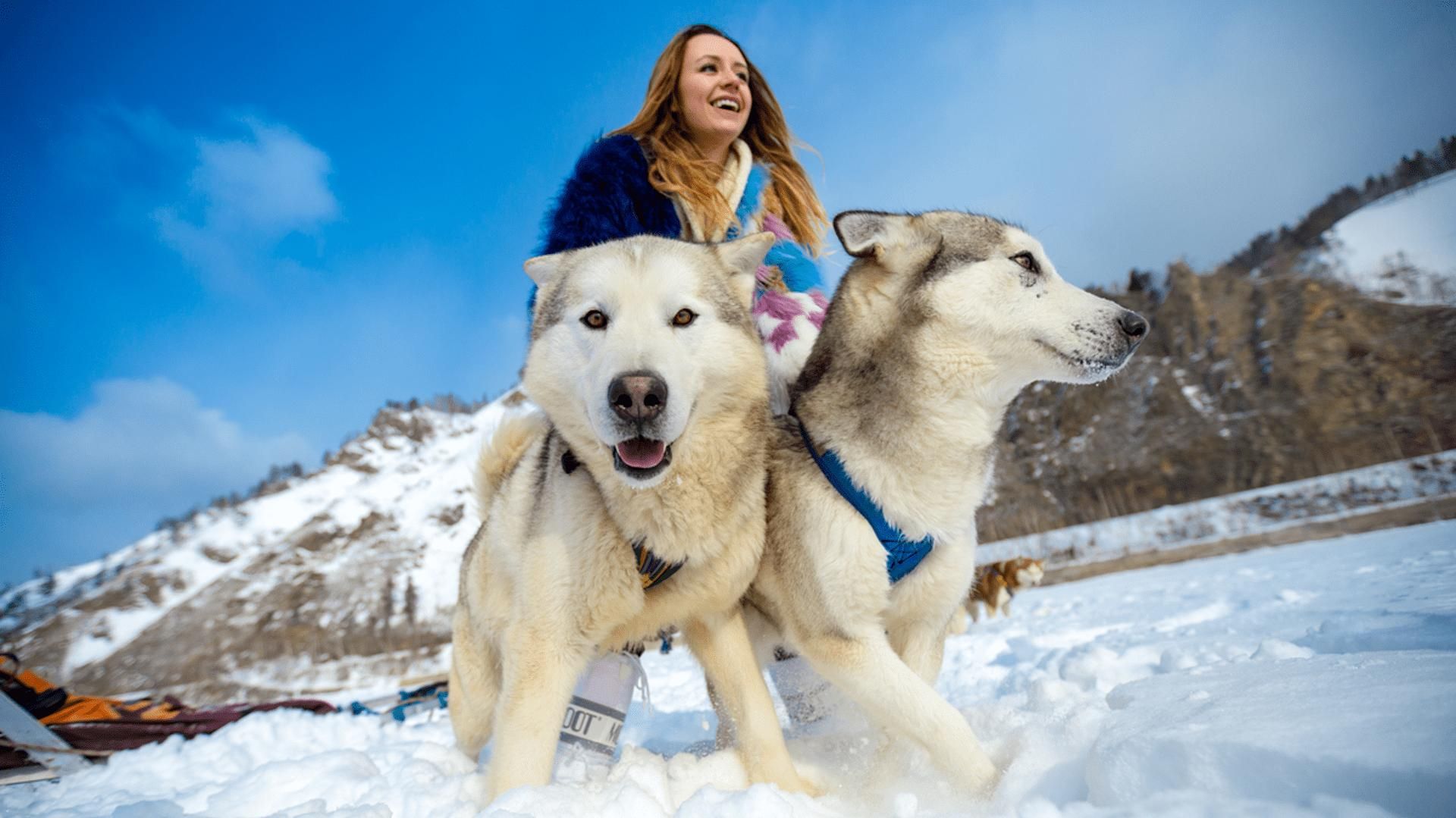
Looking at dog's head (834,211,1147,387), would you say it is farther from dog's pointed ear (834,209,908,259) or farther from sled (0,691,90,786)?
sled (0,691,90,786)

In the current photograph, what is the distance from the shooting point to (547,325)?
257 cm

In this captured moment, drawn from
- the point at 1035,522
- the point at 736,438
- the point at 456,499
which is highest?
the point at 456,499

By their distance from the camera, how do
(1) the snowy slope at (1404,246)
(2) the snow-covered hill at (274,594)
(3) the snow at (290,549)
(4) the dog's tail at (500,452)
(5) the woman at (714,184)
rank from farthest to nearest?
(3) the snow at (290,549), (2) the snow-covered hill at (274,594), (1) the snowy slope at (1404,246), (4) the dog's tail at (500,452), (5) the woman at (714,184)

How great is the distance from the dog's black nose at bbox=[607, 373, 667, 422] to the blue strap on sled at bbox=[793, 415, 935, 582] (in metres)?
0.85

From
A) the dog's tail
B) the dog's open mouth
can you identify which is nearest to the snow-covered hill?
the dog's tail

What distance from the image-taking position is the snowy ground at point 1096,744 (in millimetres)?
1117

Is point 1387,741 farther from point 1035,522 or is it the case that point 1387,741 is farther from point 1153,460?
point 1153,460

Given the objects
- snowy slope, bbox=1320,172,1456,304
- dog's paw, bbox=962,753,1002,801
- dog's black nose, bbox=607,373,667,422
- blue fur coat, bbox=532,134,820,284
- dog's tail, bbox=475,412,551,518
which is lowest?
dog's paw, bbox=962,753,1002,801

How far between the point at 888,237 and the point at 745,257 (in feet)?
2.10

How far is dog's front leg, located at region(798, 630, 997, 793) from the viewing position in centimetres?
203

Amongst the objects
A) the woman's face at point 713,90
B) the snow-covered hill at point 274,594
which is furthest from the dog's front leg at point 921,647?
the snow-covered hill at point 274,594

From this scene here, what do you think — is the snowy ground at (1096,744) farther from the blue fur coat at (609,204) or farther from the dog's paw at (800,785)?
the blue fur coat at (609,204)

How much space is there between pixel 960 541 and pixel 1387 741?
5.16 ft

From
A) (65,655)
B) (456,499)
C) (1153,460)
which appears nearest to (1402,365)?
(1153,460)
